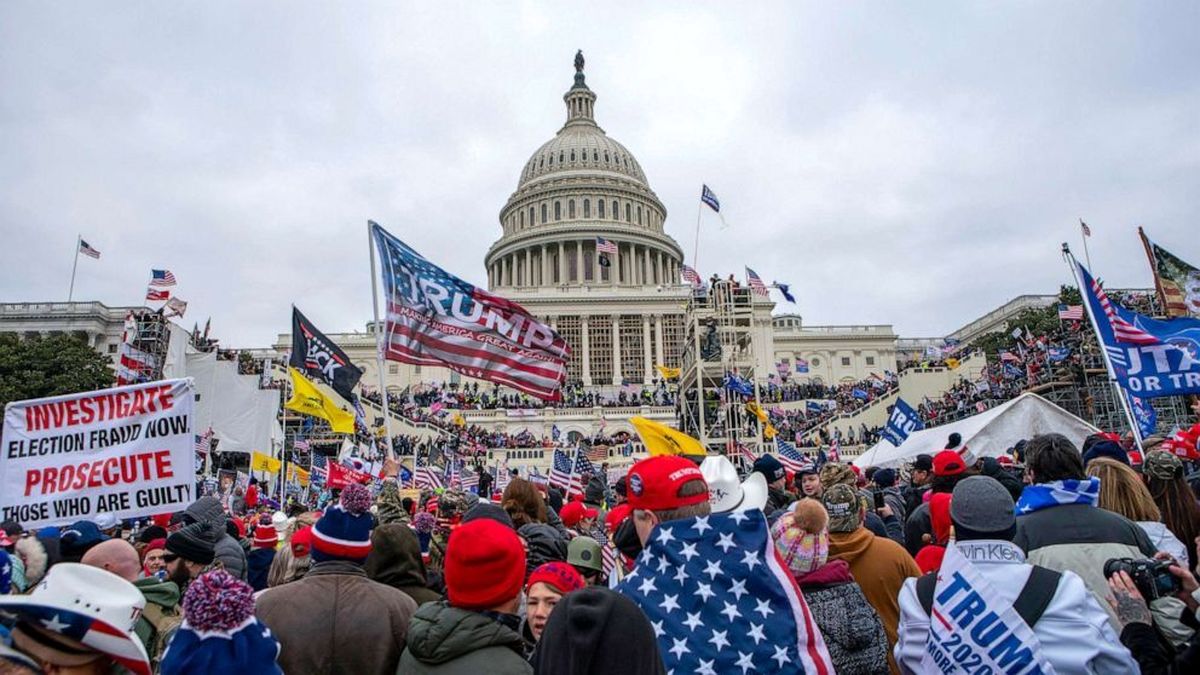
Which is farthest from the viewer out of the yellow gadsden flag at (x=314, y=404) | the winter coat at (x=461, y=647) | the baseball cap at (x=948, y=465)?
the yellow gadsden flag at (x=314, y=404)

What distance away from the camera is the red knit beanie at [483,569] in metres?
3.02

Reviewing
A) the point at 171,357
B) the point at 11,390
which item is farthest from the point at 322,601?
the point at 11,390

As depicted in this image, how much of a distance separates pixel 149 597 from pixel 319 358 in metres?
10.7

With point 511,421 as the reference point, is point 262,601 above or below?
below

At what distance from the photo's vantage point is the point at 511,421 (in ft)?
168

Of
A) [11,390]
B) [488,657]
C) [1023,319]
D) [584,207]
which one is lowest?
[488,657]

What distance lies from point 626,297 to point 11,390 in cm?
4636

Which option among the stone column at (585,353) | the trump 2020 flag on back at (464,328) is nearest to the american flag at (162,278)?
the trump 2020 flag on back at (464,328)

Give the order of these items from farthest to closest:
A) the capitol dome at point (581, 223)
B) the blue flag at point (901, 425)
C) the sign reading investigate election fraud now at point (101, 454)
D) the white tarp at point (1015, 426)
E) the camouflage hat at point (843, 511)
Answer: the capitol dome at point (581, 223) → the blue flag at point (901, 425) → the white tarp at point (1015, 426) → the sign reading investigate election fraud now at point (101, 454) → the camouflage hat at point (843, 511)

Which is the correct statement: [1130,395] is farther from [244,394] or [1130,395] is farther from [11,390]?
[11,390]

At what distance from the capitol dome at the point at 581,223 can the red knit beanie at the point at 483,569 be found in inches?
2894

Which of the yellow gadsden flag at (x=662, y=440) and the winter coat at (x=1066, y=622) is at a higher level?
the yellow gadsden flag at (x=662, y=440)

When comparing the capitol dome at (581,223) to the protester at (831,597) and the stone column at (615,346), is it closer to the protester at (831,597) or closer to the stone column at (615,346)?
the stone column at (615,346)

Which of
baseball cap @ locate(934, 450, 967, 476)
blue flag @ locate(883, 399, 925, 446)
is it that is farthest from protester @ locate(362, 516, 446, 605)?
blue flag @ locate(883, 399, 925, 446)
